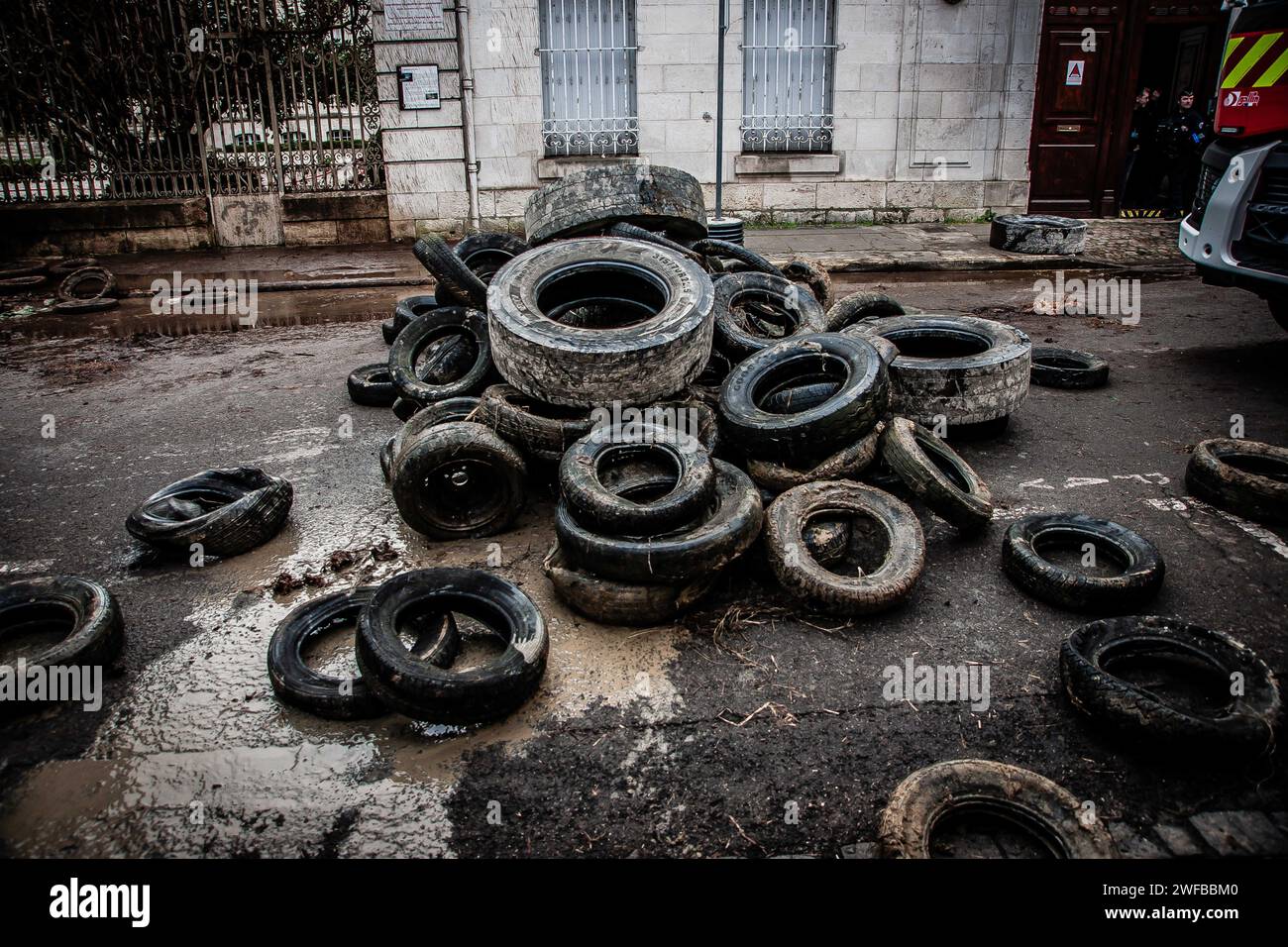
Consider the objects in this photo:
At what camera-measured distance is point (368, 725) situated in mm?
2928

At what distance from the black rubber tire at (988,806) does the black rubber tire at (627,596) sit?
1.17 m

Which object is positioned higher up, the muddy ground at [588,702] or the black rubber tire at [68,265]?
the black rubber tire at [68,265]

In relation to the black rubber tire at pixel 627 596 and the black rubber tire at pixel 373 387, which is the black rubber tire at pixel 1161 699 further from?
the black rubber tire at pixel 373 387

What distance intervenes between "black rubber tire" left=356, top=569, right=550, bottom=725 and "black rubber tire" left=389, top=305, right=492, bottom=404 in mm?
1857

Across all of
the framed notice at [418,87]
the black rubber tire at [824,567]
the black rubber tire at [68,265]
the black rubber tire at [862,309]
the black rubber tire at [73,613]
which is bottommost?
the black rubber tire at [73,613]

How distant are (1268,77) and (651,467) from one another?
5264 mm

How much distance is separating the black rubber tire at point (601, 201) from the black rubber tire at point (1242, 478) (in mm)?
4133

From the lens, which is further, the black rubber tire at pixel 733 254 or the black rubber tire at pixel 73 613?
the black rubber tire at pixel 733 254

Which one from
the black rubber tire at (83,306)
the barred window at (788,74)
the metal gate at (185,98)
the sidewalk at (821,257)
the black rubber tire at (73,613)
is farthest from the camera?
the barred window at (788,74)

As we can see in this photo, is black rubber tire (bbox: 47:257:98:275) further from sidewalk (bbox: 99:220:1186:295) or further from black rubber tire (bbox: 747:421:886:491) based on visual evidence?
black rubber tire (bbox: 747:421:886:491)

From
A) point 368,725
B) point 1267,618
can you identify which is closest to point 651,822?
point 368,725

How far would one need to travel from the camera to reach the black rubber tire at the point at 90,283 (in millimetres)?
9586

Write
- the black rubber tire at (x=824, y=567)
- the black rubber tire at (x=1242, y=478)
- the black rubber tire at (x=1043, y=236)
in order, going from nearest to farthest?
1. the black rubber tire at (x=824, y=567)
2. the black rubber tire at (x=1242, y=478)
3. the black rubber tire at (x=1043, y=236)

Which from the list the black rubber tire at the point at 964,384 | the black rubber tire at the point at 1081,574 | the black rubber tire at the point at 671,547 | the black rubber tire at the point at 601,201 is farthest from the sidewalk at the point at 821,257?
the black rubber tire at the point at 671,547
